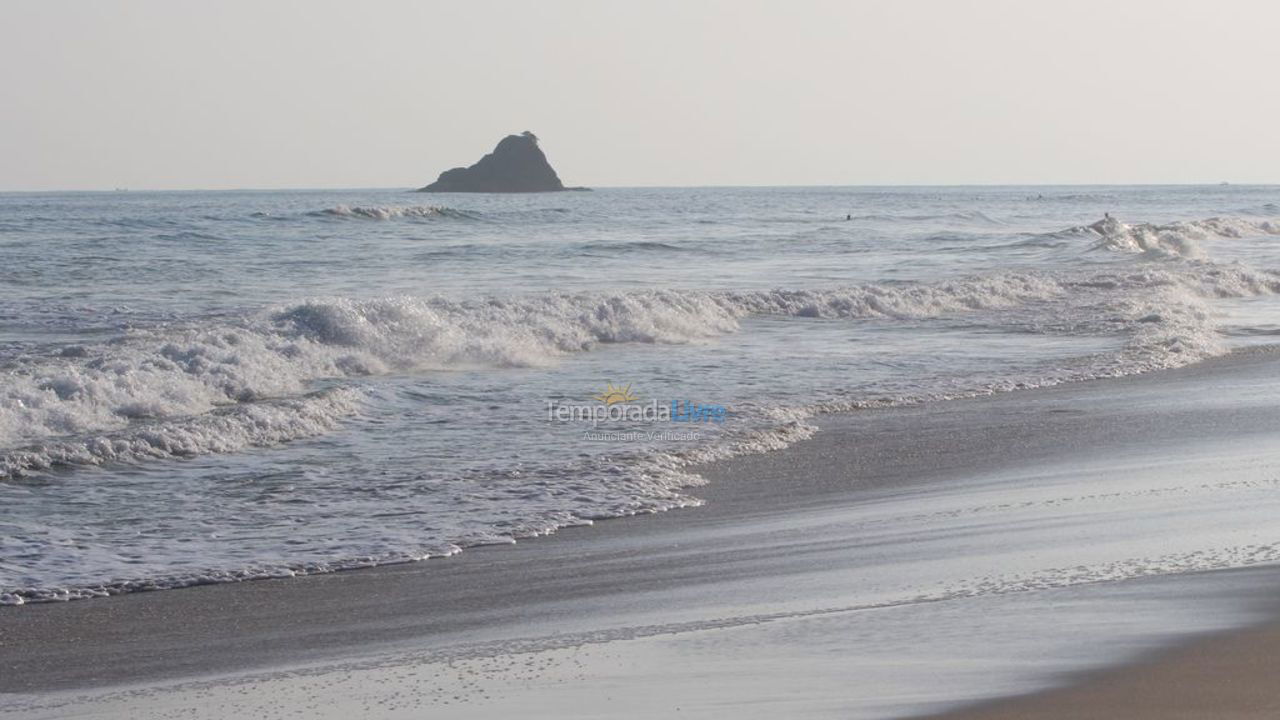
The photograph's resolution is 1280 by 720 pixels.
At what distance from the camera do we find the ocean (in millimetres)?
7898

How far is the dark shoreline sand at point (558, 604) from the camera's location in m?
4.79

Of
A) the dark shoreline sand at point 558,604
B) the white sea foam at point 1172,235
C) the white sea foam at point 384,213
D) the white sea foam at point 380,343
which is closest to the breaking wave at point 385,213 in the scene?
the white sea foam at point 384,213

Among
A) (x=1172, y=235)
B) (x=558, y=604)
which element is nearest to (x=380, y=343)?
(x=558, y=604)

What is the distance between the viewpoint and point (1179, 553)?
20.5 feet

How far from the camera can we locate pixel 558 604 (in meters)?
6.05

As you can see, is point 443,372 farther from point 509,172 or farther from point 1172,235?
point 509,172

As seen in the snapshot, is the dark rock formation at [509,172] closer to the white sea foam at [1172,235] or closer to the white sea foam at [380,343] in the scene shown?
the white sea foam at [1172,235]

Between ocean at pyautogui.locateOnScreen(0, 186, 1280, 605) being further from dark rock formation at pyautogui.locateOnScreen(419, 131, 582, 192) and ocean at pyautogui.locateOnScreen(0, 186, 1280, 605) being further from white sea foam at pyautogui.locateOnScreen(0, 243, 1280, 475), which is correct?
dark rock formation at pyautogui.locateOnScreen(419, 131, 582, 192)

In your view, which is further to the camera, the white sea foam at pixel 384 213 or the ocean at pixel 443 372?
the white sea foam at pixel 384 213

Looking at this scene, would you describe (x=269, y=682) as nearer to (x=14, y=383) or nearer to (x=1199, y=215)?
(x=14, y=383)

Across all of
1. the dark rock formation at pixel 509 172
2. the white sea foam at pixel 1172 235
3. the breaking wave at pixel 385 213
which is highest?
the dark rock formation at pixel 509 172

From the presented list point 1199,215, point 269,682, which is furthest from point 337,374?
point 1199,215

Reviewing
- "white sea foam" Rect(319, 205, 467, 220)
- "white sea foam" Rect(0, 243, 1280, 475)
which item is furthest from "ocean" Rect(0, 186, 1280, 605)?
"white sea foam" Rect(319, 205, 467, 220)

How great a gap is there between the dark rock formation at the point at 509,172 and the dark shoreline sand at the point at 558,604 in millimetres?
118323
